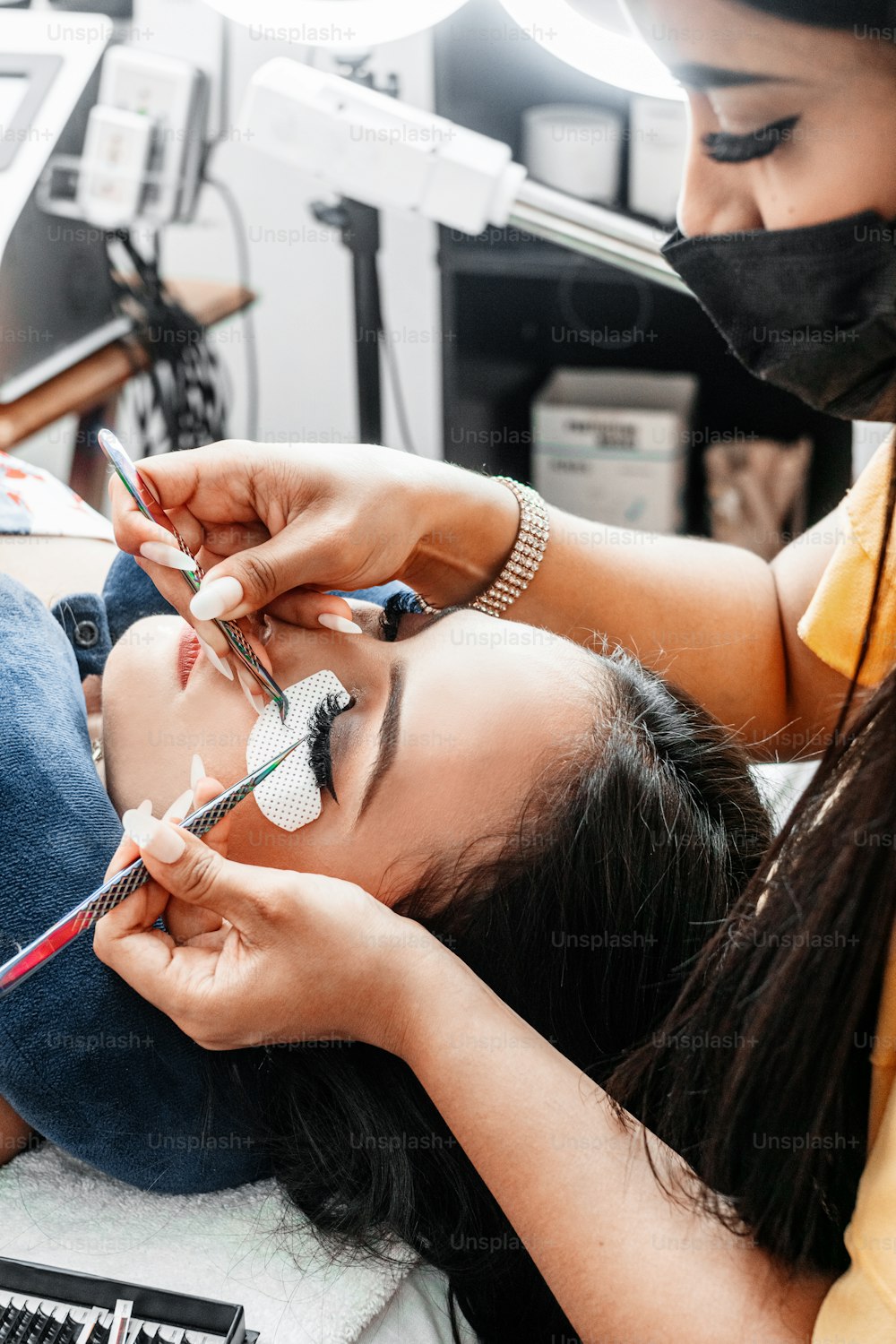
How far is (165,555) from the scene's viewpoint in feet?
3.00

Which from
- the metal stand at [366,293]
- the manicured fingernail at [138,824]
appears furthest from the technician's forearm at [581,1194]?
the metal stand at [366,293]

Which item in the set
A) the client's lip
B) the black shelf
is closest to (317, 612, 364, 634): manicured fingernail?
the client's lip

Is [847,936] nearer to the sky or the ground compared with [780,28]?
nearer to the ground

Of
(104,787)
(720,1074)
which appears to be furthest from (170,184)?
(720,1074)

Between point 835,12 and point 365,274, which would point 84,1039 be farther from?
point 365,274

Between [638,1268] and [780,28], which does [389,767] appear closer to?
[638,1268]

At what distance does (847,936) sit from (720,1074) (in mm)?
141

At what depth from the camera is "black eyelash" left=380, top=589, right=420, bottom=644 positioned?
105cm

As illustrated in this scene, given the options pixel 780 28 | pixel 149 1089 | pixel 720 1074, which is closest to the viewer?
pixel 780 28

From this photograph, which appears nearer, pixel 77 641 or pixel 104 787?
pixel 104 787

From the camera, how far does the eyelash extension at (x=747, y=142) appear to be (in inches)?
28.5

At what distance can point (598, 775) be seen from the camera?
3.20ft

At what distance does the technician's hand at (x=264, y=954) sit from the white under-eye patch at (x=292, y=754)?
0.31 ft

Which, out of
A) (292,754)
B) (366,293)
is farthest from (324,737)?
(366,293)
